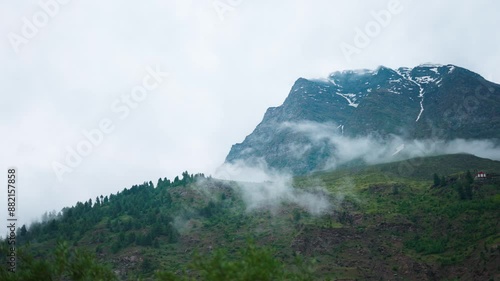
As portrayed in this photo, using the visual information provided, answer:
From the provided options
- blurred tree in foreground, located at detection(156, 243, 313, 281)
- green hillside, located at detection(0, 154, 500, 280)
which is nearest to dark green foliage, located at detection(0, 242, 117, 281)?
blurred tree in foreground, located at detection(156, 243, 313, 281)

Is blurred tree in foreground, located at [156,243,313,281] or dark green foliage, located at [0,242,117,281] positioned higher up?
dark green foliage, located at [0,242,117,281]

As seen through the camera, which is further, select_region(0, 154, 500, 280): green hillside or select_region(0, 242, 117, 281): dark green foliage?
select_region(0, 154, 500, 280): green hillside

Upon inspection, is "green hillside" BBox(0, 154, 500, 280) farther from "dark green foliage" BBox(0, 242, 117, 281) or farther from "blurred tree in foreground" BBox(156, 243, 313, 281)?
"blurred tree in foreground" BBox(156, 243, 313, 281)

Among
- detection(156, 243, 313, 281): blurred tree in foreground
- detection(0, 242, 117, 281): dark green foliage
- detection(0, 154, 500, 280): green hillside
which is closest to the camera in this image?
detection(156, 243, 313, 281): blurred tree in foreground

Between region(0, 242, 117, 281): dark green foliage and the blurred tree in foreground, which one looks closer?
the blurred tree in foreground

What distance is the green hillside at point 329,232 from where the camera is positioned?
393 ft

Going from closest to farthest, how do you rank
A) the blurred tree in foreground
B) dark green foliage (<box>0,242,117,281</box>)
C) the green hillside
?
the blurred tree in foreground
dark green foliage (<box>0,242,117,281</box>)
the green hillside

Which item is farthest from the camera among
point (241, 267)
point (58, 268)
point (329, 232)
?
point (329, 232)

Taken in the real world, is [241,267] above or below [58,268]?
below

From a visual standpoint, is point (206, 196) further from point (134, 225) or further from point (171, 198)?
point (134, 225)

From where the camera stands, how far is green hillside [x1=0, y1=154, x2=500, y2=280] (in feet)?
393

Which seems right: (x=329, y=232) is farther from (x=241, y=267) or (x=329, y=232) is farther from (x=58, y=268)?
(x=241, y=267)

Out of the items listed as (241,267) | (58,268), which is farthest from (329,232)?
(241,267)

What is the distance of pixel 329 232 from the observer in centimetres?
14588
